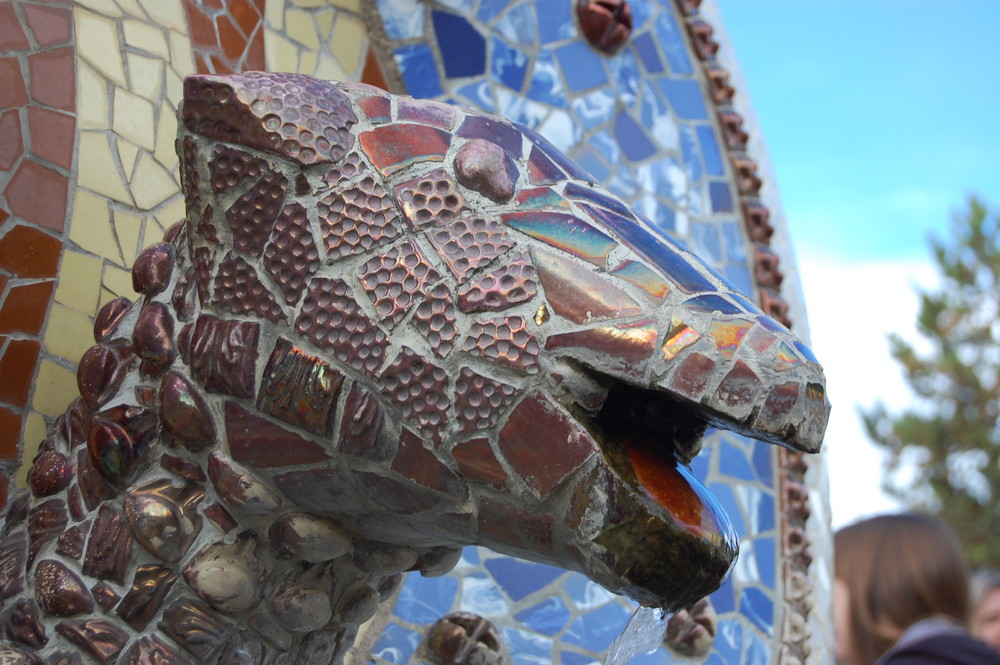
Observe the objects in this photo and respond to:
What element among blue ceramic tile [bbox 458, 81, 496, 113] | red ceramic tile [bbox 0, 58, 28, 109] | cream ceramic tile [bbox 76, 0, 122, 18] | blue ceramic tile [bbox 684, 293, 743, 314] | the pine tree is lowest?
the pine tree

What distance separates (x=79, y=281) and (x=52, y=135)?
0.23 meters

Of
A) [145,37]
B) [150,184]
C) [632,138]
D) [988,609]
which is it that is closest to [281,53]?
[145,37]

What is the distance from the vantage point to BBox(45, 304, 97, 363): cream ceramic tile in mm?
1795

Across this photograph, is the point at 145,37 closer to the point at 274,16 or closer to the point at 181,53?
the point at 181,53

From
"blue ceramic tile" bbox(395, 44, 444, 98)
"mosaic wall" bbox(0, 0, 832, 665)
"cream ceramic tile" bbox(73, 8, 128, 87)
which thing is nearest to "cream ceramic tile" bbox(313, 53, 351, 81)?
"mosaic wall" bbox(0, 0, 832, 665)

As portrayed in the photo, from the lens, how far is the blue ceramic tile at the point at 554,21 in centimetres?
264

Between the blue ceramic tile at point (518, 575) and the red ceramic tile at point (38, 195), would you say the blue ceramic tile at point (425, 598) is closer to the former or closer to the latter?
the blue ceramic tile at point (518, 575)

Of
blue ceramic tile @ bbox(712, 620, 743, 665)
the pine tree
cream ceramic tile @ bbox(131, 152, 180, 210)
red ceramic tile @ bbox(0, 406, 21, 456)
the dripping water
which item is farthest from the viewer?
the pine tree

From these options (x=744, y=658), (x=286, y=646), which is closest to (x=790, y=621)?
(x=744, y=658)

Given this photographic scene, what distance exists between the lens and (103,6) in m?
1.94

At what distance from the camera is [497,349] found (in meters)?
1.28

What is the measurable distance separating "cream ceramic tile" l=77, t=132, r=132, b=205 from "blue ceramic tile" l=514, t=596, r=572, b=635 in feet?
3.37

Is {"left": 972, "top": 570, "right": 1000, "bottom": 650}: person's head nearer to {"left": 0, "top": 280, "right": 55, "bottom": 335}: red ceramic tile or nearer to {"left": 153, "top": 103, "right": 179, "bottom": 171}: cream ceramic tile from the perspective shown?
{"left": 153, "top": 103, "right": 179, "bottom": 171}: cream ceramic tile

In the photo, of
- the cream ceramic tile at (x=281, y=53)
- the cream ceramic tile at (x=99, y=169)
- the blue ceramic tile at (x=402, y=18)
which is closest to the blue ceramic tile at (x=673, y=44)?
the blue ceramic tile at (x=402, y=18)
